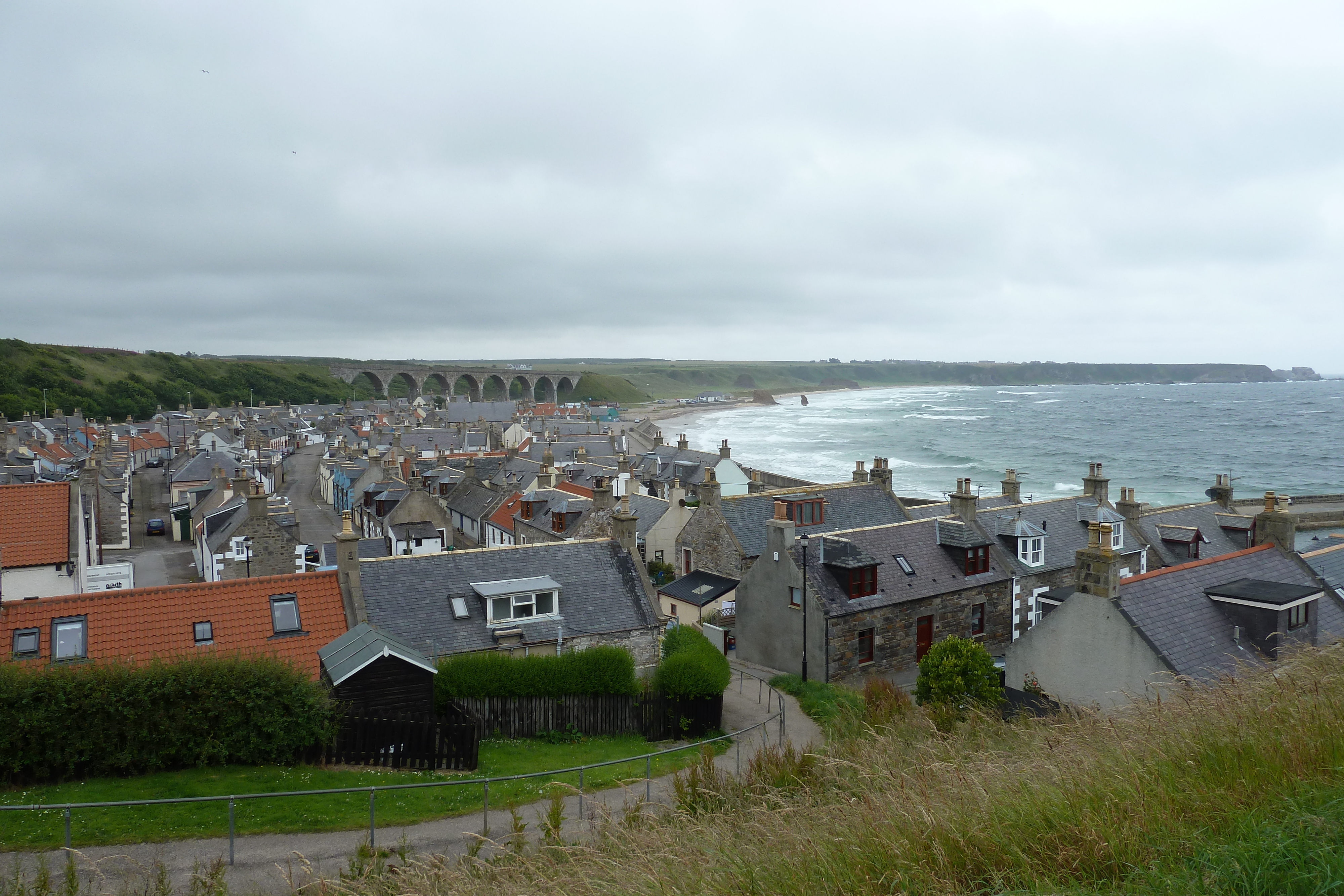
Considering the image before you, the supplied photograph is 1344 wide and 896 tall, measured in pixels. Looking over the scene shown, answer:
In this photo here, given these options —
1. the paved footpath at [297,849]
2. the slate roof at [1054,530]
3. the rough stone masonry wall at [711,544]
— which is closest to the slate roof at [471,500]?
the rough stone masonry wall at [711,544]

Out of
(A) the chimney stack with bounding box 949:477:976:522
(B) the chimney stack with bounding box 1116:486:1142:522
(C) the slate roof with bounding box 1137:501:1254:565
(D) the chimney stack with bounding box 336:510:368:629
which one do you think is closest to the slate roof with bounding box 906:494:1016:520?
(B) the chimney stack with bounding box 1116:486:1142:522

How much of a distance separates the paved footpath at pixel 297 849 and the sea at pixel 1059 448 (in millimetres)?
61889

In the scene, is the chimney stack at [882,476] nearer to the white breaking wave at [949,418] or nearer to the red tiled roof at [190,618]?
the red tiled roof at [190,618]

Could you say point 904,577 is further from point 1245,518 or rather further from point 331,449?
point 331,449

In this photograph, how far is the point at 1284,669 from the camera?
8.98 m

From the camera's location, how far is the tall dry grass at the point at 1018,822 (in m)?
5.25

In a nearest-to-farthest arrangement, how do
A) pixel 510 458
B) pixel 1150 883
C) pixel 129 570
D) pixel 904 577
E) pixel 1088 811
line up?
pixel 1150 883, pixel 1088 811, pixel 904 577, pixel 129 570, pixel 510 458

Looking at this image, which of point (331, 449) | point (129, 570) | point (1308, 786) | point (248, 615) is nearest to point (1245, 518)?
point (1308, 786)

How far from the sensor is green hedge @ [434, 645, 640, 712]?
1875 centimetres

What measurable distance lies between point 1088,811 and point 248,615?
17972 millimetres

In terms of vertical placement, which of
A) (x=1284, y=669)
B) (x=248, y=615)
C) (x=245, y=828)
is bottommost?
(x=245, y=828)

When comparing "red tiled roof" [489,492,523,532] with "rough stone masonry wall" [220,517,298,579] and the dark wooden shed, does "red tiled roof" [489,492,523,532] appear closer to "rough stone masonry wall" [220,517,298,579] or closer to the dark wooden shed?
"rough stone masonry wall" [220,517,298,579]

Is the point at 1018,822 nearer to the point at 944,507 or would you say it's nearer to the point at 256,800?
the point at 256,800

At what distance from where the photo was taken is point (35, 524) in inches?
952
